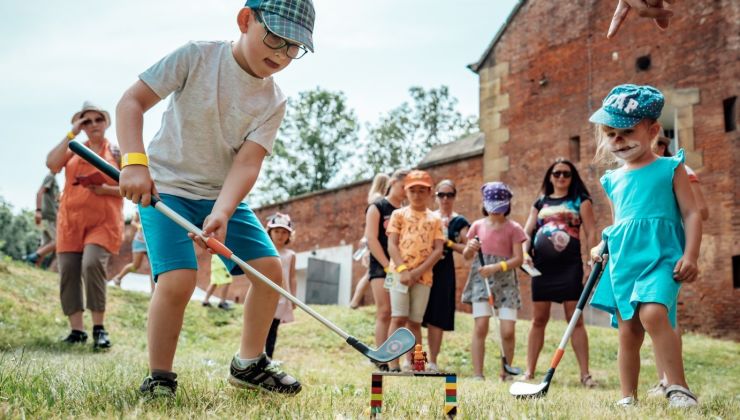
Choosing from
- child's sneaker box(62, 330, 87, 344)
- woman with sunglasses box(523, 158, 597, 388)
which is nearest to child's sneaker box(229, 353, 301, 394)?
woman with sunglasses box(523, 158, 597, 388)

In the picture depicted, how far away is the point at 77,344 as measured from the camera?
6.59 metres

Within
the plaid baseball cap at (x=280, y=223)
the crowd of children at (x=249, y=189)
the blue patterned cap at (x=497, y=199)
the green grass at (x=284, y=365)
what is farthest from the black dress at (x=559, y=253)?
the plaid baseball cap at (x=280, y=223)

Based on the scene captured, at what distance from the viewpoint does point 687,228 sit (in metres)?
3.82

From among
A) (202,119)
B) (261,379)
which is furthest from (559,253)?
(202,119)

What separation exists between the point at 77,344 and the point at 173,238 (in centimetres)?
389

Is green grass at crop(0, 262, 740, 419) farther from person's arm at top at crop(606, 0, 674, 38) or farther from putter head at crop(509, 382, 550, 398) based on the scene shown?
person's arm at top at crop(606, 0, 674, 38)

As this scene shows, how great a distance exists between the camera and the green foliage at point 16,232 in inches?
1347

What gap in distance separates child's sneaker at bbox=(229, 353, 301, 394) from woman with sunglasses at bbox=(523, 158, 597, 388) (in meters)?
3.21

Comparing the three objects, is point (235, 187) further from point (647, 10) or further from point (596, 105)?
point (596, 105)

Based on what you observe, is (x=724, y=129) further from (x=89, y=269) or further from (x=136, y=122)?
(x=136, y=122)

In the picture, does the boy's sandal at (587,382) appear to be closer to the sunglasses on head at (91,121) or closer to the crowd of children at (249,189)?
the crowd of children at (249,189)

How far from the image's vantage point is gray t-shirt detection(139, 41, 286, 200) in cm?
342

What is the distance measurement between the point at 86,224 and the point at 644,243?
490cm

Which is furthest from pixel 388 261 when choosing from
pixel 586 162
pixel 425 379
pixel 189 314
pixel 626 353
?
pixel 586 162
